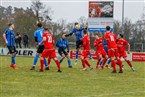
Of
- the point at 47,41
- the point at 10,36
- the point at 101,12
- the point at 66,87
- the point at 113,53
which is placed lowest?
the point at 66,87

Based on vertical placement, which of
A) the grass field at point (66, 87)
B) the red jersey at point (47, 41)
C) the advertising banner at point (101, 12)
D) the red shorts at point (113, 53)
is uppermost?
the advertising banner at point (101, 12)

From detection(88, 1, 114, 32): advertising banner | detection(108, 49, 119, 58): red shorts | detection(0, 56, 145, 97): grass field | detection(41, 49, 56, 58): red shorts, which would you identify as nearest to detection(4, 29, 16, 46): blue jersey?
detection(41, 49, 56, 58): red shorts

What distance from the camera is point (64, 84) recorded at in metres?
14.2

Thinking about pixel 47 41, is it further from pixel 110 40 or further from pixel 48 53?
pixel 110 40

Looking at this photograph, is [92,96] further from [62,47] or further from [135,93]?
[62,47]

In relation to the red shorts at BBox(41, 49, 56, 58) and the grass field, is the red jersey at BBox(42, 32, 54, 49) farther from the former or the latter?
the grass field

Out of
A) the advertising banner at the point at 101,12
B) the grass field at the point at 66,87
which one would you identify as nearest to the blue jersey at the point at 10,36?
the grass field at the point at 66,87

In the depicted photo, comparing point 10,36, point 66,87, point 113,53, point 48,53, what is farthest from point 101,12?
point 66,87

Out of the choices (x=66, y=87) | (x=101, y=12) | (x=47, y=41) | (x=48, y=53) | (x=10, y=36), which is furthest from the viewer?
(x=101, y=12)

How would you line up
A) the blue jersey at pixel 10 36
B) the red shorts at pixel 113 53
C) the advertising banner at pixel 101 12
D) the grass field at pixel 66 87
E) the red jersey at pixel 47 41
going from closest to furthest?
the grass field at pixel 66 87
the red jersey at pixel 47 41
the red shorts at pixel 113 53
the blue jersey at pixel 10 36
the advertising banner at pixel 101 12

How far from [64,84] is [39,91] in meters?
2.14

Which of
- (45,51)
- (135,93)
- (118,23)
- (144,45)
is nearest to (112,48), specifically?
(45,51)

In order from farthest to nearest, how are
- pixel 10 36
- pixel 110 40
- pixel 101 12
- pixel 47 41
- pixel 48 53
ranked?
pixel 101 12, pixel 10 36, pixel 110 40, pixel 48 53, pixel 47 41

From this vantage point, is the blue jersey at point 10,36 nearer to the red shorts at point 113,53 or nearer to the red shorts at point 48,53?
the red shorts at point 48,53
